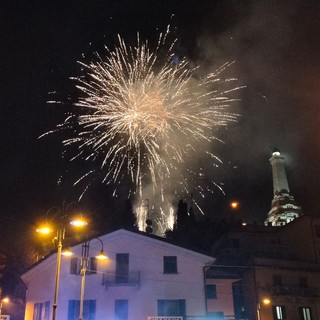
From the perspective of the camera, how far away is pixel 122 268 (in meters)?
29.7

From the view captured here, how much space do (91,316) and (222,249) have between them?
24308 mm

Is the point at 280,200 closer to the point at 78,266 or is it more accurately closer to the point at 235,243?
the point at 235,243

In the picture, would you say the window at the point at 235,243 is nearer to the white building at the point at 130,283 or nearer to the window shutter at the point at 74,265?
the white building at the point at 130,283

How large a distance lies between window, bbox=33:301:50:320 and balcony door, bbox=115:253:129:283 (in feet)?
19.0

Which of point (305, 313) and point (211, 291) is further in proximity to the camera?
point (305, 313)

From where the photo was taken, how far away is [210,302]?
1283 inches

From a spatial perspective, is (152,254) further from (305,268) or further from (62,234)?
(305,268)

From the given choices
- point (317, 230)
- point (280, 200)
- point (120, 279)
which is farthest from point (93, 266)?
point (280, 200)

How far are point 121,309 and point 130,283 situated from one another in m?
1.90

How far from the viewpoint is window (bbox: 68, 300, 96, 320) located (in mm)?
28159

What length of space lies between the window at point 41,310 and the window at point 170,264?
9230 millimetres

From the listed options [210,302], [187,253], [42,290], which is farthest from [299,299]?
[42,290]

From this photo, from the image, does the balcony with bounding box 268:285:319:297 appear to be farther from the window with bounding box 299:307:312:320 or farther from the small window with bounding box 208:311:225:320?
the small window with bounding box 208:311:225:320

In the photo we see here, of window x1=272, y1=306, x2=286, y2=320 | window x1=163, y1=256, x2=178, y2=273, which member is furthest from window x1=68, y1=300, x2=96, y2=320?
window x1=272, y1=306, x2=286, y2=320
